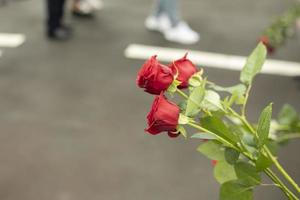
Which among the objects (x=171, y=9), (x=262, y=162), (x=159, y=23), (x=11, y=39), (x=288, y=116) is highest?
(x=262, y=162)

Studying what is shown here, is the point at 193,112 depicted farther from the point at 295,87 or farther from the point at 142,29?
the point at 142,29

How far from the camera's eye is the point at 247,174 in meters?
0.68

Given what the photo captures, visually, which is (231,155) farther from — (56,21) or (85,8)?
(85,8)

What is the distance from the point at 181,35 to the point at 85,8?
2.47ft

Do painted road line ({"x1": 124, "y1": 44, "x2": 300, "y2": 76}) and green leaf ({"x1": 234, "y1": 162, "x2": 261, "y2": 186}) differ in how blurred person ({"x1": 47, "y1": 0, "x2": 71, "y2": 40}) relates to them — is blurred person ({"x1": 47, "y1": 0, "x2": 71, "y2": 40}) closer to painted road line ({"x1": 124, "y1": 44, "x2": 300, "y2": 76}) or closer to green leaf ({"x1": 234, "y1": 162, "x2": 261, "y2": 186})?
painted road line ({"x1": 124, "y1": 44, "x2": 300, "y2": 76})

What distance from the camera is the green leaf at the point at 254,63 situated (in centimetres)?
76

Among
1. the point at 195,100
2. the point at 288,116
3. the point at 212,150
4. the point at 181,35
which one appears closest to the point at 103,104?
the point at 181,35

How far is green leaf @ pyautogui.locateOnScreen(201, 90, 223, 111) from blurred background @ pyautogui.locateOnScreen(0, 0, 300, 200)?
1.54 metres

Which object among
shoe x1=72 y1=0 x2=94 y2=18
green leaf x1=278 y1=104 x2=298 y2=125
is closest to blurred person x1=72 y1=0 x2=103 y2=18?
shoe x1=72 y1=0 x2=94 y2=18

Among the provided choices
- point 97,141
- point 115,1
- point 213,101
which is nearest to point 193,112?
point 213,101

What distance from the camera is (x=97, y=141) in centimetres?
253

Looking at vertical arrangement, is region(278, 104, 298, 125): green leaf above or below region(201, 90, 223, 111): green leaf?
below

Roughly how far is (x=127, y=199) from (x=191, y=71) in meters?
1.55

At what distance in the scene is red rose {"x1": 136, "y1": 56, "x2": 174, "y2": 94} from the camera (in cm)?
63
